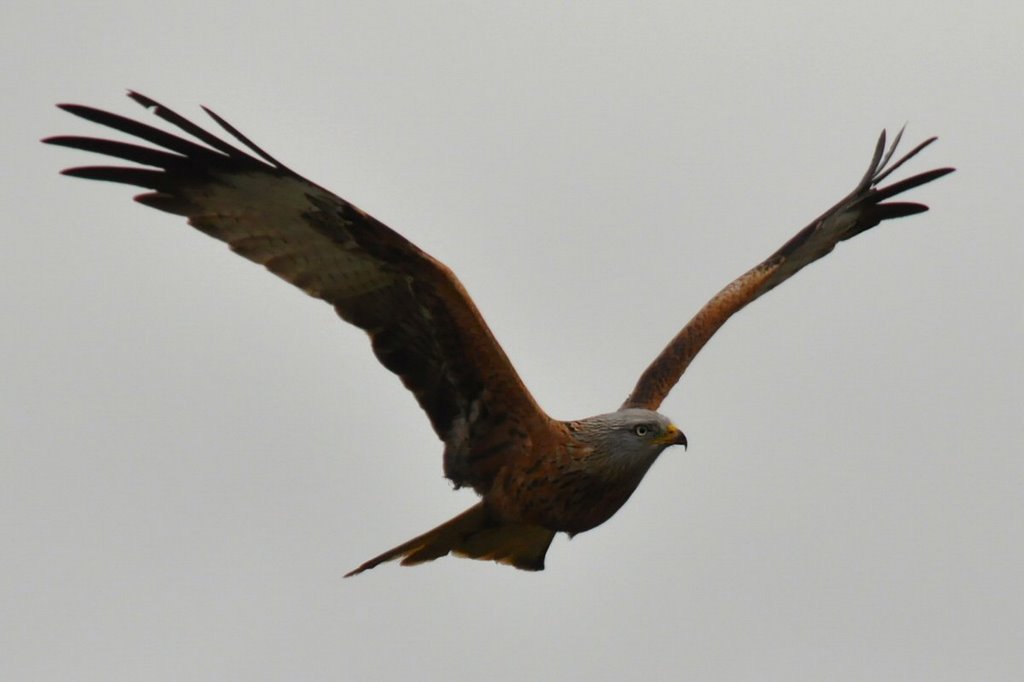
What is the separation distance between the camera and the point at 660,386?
1291cm

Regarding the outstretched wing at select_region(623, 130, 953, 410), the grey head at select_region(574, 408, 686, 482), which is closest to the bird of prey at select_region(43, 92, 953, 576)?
the grey head at select_region(574, 408, 686, 482)

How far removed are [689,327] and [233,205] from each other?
4.06 meters

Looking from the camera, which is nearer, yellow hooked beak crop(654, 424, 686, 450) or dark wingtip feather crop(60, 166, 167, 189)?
dark wingtip feather crop(60, 166, 167, 189)

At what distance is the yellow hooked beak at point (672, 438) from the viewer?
1115cm

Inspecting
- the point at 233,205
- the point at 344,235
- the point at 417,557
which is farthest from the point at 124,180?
the point at 417,557

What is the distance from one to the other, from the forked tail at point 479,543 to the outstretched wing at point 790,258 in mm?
1394

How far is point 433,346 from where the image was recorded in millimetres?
11305

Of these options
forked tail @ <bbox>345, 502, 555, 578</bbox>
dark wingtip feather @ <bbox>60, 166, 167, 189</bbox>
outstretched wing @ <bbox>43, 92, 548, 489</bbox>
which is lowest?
forked tail @ <bbox>345, 502, 555, 578</bbox>

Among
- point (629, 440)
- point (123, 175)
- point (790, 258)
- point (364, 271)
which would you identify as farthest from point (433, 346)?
point (790, 258)

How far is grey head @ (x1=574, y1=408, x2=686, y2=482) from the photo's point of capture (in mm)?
11156

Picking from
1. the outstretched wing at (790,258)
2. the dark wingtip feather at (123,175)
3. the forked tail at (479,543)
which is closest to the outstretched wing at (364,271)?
the dark wingtip feather at (123,175)

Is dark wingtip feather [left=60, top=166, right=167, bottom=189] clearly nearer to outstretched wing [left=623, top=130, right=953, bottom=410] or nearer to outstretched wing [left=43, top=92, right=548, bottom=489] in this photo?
outstretched wing [left=43, top=92, right=548, bottom=489]

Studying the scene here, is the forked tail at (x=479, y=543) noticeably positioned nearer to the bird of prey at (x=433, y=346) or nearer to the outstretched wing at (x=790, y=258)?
the bird of prey at (x=433, y=346)

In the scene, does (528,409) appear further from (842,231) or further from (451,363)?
(842,231)
